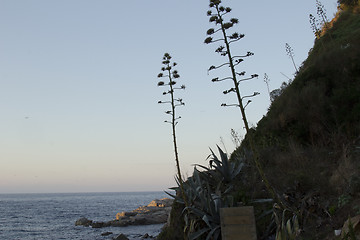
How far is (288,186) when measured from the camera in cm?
745

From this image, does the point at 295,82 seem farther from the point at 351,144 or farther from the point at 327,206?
the point at 327,206

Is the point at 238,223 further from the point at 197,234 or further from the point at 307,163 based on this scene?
the point at 307,163

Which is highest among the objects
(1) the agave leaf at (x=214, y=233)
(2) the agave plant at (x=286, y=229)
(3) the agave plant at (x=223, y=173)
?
(3) the agave plant at (x=223, y=173)

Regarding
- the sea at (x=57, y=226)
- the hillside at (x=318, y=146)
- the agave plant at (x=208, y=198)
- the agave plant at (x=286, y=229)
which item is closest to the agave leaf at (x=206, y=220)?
the agave plant at (x=208, y=198)

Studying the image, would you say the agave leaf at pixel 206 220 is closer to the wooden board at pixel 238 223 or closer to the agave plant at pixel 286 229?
the wooden board at pixel 238 223

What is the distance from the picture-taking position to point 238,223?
241 inches

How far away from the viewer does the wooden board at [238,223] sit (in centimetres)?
604

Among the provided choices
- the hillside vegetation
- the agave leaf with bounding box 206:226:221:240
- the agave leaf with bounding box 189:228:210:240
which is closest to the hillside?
the hillside vegetation

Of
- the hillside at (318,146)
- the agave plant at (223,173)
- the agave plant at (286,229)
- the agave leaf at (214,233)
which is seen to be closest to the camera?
the agave plant at (286,229)

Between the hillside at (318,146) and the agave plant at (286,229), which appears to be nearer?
the agave plant at (286,229)

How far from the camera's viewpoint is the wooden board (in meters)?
6.04

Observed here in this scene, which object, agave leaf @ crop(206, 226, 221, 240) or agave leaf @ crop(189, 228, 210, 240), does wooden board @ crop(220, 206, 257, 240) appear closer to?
agave leaf @ crop(206, 226, 221, 240)

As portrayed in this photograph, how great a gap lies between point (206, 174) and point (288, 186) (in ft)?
7.88

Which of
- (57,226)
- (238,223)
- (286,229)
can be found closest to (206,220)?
(238,223)
